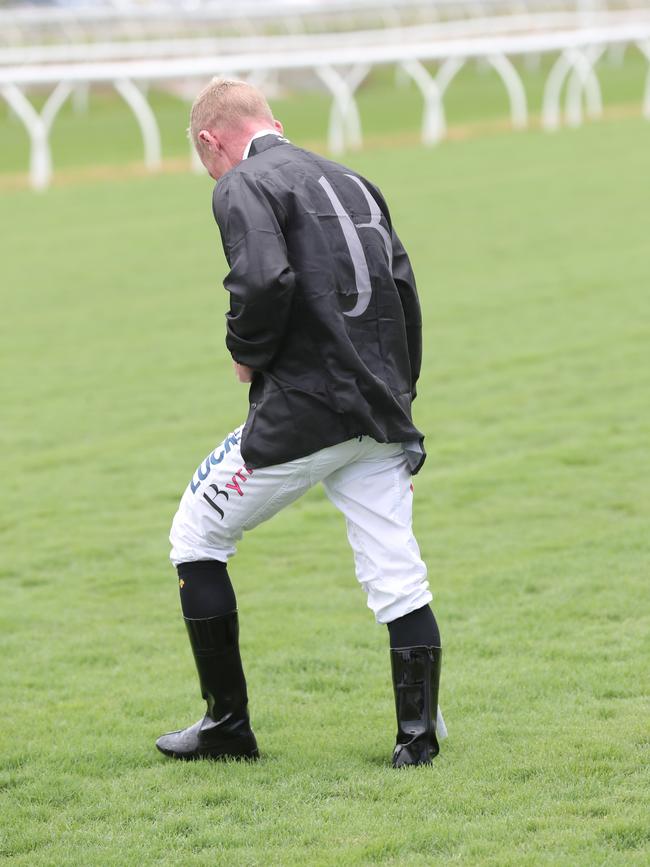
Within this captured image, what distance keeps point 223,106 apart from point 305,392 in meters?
0.80

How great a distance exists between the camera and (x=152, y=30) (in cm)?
3178

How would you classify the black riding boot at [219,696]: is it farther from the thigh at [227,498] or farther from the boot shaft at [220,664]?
the thigh at [227,498]

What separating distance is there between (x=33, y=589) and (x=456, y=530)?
1.92 m

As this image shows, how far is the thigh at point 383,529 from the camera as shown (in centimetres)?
375

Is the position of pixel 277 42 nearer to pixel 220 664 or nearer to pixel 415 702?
pixel 220 664

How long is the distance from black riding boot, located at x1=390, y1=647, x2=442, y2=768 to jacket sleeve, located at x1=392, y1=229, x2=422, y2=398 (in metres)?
0.75

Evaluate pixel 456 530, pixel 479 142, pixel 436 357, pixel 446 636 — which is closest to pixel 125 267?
Result: pixel 436 357

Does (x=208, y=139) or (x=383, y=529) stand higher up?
(x=208, y=139)

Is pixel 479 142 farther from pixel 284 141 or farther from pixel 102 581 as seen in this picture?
pixel 284 141

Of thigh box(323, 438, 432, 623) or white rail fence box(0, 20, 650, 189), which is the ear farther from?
white rail fence box(0, 20, 650, 189)

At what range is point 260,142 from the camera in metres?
3.72

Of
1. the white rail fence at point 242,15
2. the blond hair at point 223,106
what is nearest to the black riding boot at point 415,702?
the blond hair at point 223,106

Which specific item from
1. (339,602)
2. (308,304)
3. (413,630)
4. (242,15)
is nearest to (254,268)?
(308,304)

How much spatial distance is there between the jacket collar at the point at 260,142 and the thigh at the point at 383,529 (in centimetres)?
84
